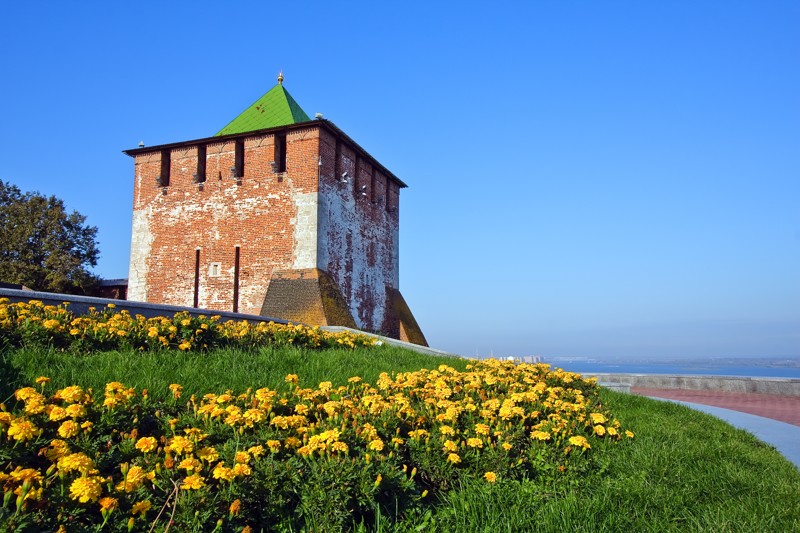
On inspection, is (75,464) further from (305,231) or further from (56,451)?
(305,231)

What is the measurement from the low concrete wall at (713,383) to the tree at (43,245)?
22.3 meters

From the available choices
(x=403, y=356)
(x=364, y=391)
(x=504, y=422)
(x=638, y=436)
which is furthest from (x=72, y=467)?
(x=403, y=356)

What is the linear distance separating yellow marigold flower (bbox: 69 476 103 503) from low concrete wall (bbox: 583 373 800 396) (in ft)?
37.4

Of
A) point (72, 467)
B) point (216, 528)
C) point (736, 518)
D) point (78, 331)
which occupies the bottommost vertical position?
point (736, 518)

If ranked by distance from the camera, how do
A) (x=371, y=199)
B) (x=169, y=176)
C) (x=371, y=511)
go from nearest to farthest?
(x=371, y=511), (x=169, y=176), (x=371, y=199)

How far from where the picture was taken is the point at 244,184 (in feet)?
60.0

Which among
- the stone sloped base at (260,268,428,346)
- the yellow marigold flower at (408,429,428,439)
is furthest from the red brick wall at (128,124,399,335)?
the yellow marigold flower at (408,429,428,439)

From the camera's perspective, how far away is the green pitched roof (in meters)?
19.1

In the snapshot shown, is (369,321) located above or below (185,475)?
above

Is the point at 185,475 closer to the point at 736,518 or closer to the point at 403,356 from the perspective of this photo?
the point at 736,518

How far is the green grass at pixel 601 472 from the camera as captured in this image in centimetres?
334

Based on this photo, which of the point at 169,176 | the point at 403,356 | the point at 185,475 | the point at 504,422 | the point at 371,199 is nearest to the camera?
the point at 185,475

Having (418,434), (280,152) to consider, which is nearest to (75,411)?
(418,434)

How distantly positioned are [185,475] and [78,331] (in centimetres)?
355
